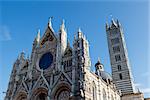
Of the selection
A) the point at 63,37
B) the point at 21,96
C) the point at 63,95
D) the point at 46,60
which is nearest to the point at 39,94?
the point at 21,96

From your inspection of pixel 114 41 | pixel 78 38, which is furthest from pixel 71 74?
pixel 114 41

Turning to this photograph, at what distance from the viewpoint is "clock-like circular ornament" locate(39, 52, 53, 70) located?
26250 mm

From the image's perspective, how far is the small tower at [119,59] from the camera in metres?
36.0

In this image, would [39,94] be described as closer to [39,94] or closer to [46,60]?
[39,94]

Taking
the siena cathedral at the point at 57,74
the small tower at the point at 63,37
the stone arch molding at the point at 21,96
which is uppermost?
the small tower at the point at 63,37

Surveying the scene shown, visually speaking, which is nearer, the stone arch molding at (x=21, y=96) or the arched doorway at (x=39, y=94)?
the arched doorway at (x=39, y=94)

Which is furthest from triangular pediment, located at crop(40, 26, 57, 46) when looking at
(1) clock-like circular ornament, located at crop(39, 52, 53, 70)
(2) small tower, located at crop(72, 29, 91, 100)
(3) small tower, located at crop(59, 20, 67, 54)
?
(2) small tower, located at crop(72, 29, 91, 100)

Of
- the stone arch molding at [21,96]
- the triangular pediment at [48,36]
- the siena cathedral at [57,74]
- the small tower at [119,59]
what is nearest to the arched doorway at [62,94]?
the siena cathedral at [57,74]

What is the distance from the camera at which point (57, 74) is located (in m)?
23.3

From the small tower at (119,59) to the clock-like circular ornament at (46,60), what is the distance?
17.5 metres

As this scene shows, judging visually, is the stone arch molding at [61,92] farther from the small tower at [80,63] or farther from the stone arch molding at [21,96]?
the stone arch molding at [21,96]

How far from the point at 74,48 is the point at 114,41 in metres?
21.6

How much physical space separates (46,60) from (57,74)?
447cm

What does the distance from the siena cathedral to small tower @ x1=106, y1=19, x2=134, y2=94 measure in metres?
2.05
